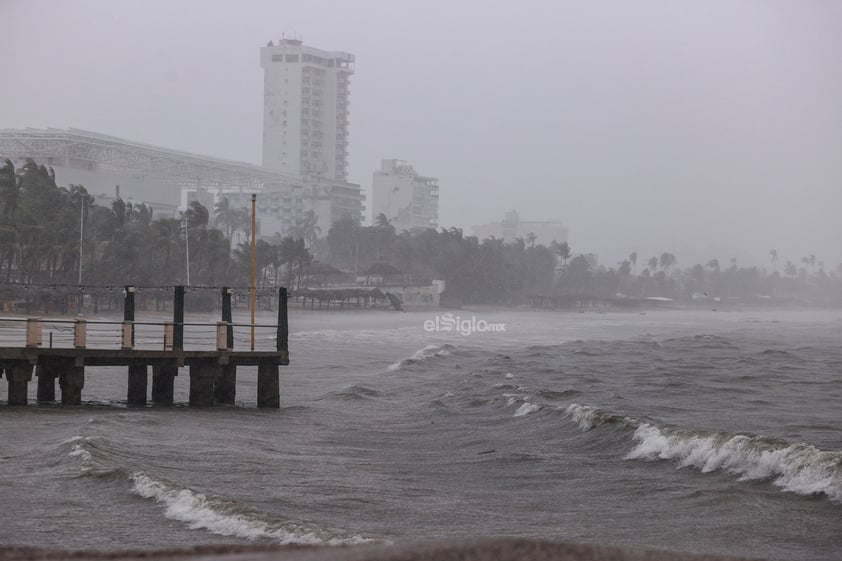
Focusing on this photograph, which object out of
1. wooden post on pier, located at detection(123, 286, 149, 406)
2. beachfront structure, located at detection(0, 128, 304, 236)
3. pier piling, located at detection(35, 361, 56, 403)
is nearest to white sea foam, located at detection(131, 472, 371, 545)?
pier piling, located at detection(35, 361, 56, 403)

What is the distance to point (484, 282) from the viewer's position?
176 metres

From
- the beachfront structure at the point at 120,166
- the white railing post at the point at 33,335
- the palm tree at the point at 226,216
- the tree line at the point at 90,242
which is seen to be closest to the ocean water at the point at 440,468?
the white railing post at the point at 33,335

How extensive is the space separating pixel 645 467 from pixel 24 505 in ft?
32.6

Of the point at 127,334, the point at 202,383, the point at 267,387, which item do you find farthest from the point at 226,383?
the point at 127,334

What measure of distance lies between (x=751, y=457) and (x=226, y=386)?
1311cm

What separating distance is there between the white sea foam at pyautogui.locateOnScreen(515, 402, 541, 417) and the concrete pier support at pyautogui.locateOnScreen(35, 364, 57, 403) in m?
10.8

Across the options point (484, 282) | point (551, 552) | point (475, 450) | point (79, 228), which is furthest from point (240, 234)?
point (551, 552)

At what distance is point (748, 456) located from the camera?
17.6m

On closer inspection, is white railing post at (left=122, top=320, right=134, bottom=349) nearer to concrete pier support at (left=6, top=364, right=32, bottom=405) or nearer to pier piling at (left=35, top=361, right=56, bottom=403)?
pier piling at (left=35, top=361, right=56, bottom=403)

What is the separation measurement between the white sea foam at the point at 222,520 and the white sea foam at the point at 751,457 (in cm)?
765

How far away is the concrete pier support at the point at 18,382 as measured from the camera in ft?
76.2

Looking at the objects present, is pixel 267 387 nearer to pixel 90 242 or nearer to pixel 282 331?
pixel 282 331

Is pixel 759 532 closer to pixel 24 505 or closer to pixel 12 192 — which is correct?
pixel 24 505

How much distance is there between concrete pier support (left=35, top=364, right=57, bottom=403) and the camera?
24.2 meters
